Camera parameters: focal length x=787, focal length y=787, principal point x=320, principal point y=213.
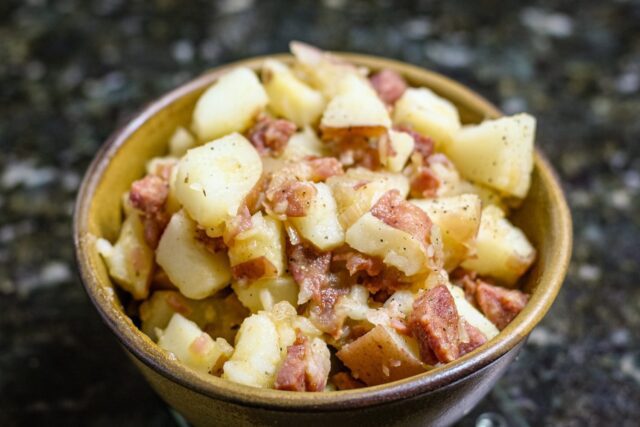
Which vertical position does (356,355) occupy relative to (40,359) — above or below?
above

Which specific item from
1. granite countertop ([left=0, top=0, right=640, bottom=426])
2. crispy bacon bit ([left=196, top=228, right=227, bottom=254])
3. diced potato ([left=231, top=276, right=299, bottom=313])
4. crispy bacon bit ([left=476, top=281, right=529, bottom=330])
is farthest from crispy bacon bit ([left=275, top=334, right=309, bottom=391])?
granite countertop ([left=0, top=0, right=640, bottom=426])

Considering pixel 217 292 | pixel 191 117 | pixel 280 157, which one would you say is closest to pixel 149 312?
pixel 217 292

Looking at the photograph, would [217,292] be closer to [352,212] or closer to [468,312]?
[352,212]

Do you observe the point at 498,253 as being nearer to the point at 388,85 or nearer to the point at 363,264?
the point at 363,264

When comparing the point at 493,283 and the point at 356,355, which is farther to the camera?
the point at 493,283

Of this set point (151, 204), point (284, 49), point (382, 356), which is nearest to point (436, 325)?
point (382, 356)

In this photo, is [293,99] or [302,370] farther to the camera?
[293,99]

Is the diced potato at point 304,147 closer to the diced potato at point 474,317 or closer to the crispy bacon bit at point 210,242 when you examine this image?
the crispy bacon bit at point 210,242
